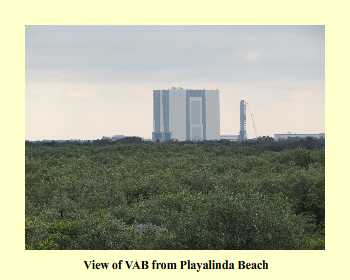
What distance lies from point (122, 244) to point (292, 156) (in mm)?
21277

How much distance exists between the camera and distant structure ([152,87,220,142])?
47966 mm

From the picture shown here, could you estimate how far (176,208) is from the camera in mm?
16734

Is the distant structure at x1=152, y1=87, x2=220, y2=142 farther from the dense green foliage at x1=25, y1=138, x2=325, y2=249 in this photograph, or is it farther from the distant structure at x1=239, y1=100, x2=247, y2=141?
the dense green foliage at x1=25, y1=138, x2=325, y2=249

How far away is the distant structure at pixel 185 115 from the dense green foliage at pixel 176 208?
15.5 meters

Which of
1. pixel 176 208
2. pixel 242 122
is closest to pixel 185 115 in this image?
pixel 242 122

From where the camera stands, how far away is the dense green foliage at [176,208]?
11.6m

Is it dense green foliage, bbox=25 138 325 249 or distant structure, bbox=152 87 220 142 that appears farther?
distant structure, bbox=152 87 220 142

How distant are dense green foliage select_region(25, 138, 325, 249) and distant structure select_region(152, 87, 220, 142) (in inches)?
612

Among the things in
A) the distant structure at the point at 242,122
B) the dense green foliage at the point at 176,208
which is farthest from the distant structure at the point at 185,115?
the dense green foliage at the point at 176,208

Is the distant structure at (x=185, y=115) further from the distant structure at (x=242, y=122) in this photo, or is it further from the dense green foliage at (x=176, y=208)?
the dense green foliage at (x=176, y=208)

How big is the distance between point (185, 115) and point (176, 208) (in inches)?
1592

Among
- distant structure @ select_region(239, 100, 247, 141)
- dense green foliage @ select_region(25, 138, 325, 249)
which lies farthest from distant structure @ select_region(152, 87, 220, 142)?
dense green foliage @ select_region(25, 138, 325, 249)

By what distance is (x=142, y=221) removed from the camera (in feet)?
52.1
